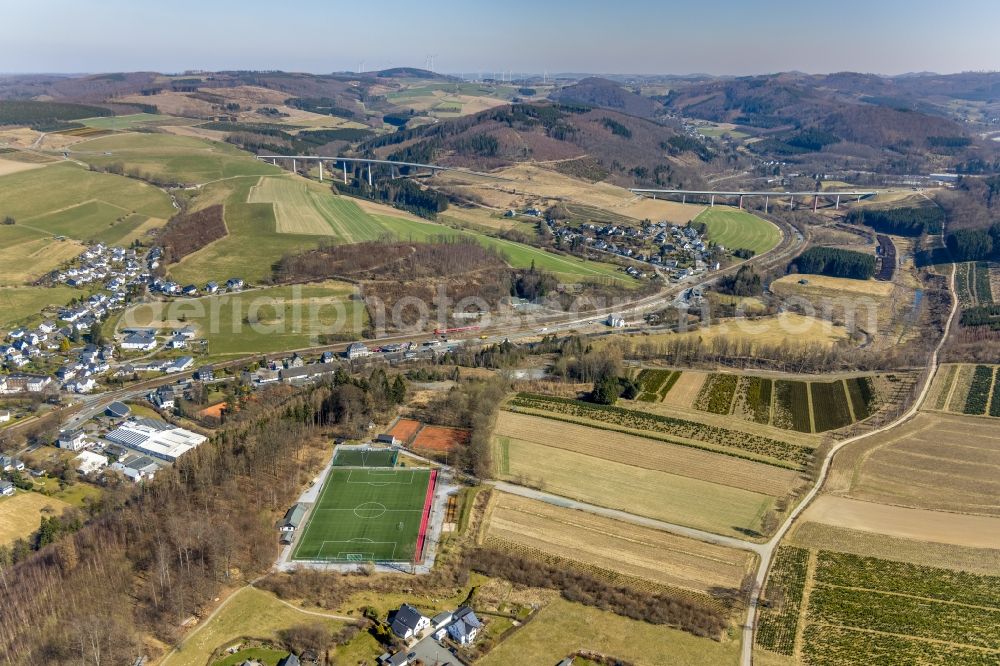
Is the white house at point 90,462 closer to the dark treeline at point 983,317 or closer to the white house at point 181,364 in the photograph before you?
the white house at point 181,364

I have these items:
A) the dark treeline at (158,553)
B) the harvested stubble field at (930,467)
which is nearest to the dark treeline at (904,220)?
the harvested stubble field at (930,467)

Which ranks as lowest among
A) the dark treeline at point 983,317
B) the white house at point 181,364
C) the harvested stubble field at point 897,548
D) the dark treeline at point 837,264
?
the harvested stubble field at point 897,548

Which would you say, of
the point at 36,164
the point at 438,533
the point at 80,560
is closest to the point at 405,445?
the point at 438,533

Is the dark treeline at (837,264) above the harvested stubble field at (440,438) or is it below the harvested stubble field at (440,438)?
above

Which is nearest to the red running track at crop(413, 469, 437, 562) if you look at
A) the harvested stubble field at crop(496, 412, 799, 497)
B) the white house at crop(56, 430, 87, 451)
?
the harvested stubble field at crop(496, 412, 799, 497)

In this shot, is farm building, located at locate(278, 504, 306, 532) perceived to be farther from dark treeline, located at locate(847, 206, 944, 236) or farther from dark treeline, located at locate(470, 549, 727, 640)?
dark treeline, located at locate(847, 206, 944, 236)

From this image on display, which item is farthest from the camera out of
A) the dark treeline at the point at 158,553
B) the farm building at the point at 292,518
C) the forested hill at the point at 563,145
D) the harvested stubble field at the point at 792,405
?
the forested hill at the point at 563,145
